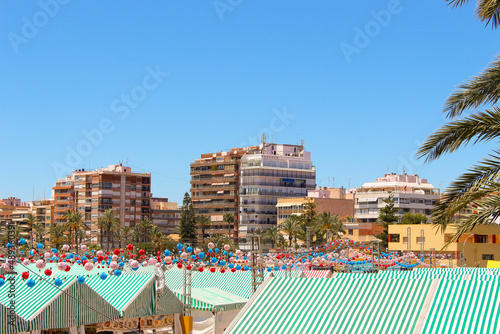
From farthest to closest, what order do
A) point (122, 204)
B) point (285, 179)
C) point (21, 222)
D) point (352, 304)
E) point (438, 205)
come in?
point (21, 222) < point (122, 204) < point (285, 179) < point (352, 304) < point (438, 205)

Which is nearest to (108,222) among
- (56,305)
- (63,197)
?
(63,197)

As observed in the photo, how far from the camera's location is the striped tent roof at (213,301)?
68.9 feet

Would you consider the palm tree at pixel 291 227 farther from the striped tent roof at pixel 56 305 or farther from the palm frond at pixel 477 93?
the palm frond at pixel 477 93

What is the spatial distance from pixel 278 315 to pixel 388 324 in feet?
6.04

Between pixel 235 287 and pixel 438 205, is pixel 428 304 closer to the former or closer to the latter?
pixel 438 205

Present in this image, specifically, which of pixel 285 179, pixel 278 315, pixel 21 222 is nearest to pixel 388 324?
pixel 278 315

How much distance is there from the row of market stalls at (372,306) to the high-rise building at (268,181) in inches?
3339

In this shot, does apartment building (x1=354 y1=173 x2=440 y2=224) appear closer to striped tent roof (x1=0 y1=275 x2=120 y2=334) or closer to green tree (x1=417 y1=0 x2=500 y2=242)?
striped tent roof (x1=0 y1=275 x2=120 y2=334)

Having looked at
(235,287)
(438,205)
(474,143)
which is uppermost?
(474,143)

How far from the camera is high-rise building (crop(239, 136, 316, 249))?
99500 mm

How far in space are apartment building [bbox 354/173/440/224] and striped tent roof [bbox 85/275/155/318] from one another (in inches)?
3172

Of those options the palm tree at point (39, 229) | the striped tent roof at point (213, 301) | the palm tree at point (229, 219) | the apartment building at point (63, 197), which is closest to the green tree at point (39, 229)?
the palm tree at point (39, 229)

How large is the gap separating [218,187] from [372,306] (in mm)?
96320

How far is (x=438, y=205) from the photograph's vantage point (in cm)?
936
